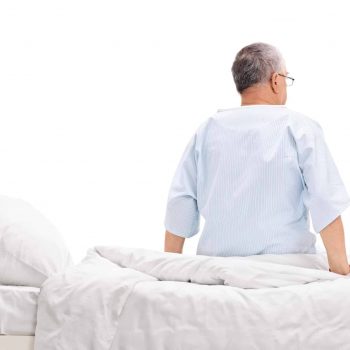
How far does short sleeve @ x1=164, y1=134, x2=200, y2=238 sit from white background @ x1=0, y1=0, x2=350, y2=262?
1.11m

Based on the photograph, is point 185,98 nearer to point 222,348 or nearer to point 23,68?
point 23,68

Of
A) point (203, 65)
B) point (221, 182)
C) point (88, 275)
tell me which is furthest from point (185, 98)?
point (88, 275)

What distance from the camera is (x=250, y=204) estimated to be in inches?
91.3

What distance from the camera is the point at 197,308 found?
1831 mm

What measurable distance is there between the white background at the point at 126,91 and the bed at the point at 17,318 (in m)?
1.63

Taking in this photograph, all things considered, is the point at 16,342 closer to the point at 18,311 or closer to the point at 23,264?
the point at 18,311

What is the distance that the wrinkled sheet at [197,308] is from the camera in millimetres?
1811

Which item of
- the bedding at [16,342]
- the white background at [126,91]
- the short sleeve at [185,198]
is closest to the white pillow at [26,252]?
the bedding at [16,342]

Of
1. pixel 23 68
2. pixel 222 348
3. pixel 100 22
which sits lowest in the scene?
pixel 222 348

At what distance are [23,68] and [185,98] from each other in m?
0.81

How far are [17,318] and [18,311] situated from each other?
0.06ft

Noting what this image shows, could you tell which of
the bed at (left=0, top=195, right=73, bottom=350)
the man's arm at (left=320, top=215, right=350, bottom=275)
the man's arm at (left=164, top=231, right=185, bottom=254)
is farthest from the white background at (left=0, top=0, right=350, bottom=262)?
the man's arm at (left=320, top=215, right=350, bottom=275)

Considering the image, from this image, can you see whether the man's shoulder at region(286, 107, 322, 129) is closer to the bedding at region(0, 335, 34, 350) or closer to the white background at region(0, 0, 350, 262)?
the bedding at region(0, 335, 34, 350)

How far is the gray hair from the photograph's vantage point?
94.7 inches
